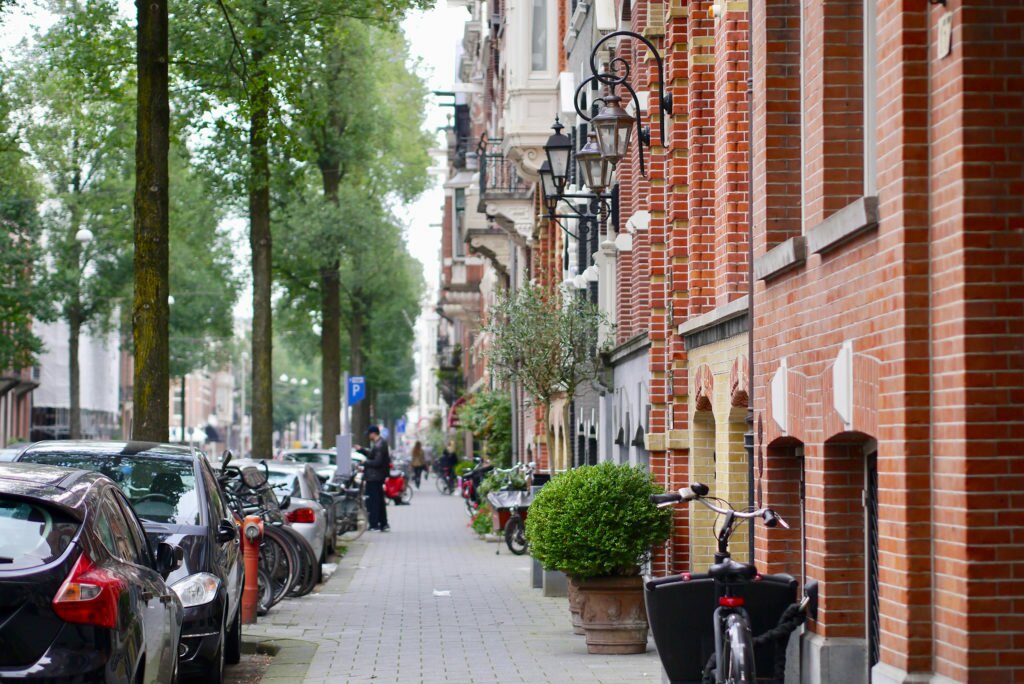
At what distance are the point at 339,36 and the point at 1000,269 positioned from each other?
1926cm

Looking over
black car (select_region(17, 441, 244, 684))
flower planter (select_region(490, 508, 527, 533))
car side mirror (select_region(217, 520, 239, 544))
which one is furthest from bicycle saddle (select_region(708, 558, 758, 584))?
flower planter (select_region(490, 508, 527, 533))

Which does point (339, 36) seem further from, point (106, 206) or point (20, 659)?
point (106, 206)

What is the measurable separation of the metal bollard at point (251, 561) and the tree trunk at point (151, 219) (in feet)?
5.98

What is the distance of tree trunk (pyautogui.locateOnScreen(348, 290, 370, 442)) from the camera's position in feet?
176

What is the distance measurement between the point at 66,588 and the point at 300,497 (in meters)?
14.8

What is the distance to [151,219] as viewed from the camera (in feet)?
55.6

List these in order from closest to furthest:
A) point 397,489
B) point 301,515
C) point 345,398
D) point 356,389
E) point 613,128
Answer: point 613,128 < point 301,515 < point 397,489 < point 356,389 < point 345,398

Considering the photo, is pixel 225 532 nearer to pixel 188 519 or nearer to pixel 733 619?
pixel 188 519

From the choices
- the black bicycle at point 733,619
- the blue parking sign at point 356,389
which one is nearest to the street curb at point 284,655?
the black bicycle at point 733,619

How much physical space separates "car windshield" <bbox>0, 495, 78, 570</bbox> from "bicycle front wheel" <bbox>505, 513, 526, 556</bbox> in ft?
61.5

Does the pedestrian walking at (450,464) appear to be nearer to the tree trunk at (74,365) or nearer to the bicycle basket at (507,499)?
the tree trunk at (74,365)

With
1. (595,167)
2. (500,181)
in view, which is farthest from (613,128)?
(500,181)

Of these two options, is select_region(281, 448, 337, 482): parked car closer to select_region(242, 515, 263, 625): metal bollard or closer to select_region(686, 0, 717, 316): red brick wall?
select_region(242, 515, 263, 625): metal bollard

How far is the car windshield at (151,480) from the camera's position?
11.8 metres
